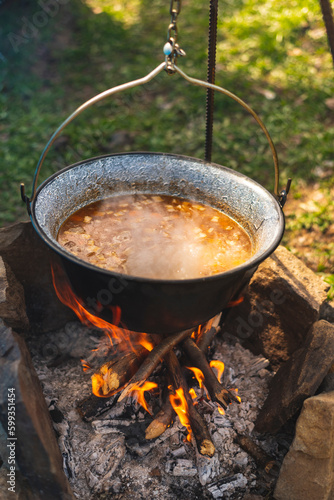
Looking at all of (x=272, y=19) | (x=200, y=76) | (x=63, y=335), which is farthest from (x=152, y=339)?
(x=272, y=19)

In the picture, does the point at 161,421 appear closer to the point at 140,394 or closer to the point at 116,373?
the point at 140,394

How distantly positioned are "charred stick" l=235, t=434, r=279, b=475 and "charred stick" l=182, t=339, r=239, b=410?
0.21 m

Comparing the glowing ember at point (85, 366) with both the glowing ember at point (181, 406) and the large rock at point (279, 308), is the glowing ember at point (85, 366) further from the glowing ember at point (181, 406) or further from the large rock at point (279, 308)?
the large rock at point (279, 308)

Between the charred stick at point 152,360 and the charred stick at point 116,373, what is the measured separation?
0.08 m

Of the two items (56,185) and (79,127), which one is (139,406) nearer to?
(56,185)

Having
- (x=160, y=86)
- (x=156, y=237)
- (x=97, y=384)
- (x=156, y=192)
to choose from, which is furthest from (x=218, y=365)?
(x=160, y=86)

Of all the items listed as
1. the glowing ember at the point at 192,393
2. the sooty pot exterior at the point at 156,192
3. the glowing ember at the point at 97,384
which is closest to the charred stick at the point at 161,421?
the glowing ember at the point at 192,393

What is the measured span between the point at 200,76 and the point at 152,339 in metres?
Answer: 4.99

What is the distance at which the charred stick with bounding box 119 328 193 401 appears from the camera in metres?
2.63

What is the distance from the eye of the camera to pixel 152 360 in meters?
2.69

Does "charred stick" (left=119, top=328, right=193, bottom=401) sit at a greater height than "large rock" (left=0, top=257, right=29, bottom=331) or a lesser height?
lesser

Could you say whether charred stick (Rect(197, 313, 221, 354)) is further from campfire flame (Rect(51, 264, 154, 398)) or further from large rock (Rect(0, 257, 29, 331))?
large rock (Rect(0, 257, 29, 331))

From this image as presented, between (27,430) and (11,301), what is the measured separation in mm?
855

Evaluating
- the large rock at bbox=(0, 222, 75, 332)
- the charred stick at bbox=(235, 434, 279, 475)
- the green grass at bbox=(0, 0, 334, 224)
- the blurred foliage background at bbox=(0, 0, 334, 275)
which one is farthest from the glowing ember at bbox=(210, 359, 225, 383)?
the green grass at bbox=(0, 0, 334, 224)
